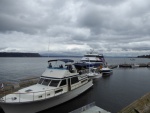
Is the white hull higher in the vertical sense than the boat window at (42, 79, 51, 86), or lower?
lower

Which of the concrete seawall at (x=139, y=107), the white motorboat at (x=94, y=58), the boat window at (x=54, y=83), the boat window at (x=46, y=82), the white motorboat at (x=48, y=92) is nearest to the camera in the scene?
the concrete seawall at (x=139, y=107)

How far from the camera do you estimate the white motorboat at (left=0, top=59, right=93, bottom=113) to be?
1419 centimetres

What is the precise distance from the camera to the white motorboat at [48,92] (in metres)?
14.2

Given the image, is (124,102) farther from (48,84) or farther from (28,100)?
(28,100)

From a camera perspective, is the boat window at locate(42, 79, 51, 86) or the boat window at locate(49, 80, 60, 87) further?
the boat window at locate(42, 79, 51, 86)

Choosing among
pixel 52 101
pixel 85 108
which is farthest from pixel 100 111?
pixel 52 101

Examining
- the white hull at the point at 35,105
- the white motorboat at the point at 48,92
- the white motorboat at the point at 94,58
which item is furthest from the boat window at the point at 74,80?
the white motorboat at the point at 94,58

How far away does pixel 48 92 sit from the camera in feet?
52.6

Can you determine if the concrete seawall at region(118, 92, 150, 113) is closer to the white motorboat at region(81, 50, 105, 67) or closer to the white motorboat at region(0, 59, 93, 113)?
the white motorboat at region(0, 59, 93, 113)

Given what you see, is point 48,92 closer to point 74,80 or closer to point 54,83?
point 54,83

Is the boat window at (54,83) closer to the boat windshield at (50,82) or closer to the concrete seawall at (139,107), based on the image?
the boat windshield at (50,82)

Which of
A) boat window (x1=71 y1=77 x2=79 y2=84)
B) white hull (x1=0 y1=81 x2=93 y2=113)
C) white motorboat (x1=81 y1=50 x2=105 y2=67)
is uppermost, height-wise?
white motorboat (x1=81 y1=50 x2=105 y2=67)

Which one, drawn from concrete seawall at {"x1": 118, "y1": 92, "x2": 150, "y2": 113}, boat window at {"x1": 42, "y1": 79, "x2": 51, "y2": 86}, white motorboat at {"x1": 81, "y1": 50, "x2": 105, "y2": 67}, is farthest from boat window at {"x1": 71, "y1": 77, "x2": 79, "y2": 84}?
white motorboat at {"x1": 81, "y1": 50, "x2": 105, "y2": 67}

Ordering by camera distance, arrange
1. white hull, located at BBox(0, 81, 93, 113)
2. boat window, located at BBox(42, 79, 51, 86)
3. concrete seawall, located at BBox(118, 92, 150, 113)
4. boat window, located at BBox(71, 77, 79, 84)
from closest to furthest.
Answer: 1. concrete seawall, located at BBox(118, 92, 150, 113)
2. white hull, located at BBox(0, 81, 93, 113)
3. boat window, located at BBox(42, 79, 51, 86)
4. boat window, located at BBox(71, 77, 79, 84)
